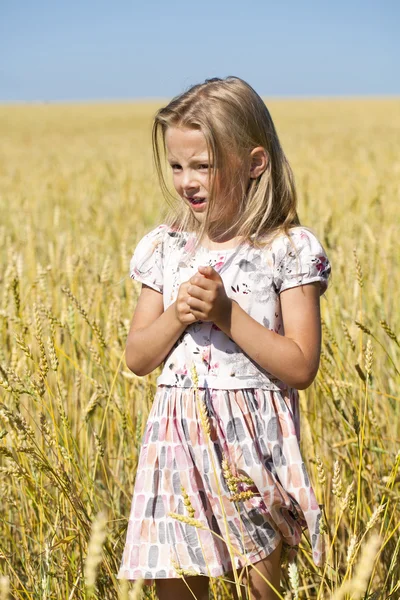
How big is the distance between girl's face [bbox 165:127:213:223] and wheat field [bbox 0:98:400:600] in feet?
0.90

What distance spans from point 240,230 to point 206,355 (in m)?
0.20

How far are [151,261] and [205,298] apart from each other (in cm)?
24

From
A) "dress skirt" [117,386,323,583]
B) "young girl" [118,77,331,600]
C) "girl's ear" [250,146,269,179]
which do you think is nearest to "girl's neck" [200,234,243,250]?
"young girl" [118,77,331,600]

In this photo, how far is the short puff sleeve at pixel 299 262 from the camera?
3.56ft

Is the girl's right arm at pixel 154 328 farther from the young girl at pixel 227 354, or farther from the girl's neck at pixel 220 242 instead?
the girl's neck at pixel 220 242

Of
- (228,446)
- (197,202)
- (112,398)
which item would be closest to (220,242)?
(197,202)

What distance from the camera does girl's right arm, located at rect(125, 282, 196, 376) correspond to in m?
1.04

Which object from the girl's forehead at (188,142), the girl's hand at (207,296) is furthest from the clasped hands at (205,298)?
the girl's forehead at (188,142)

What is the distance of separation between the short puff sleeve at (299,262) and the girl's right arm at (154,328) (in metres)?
0.16

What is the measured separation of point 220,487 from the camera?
3.36 ft

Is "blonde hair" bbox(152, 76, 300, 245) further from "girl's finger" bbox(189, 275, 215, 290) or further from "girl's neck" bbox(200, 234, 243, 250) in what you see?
"girl's finger" bbox(189, 275, 215, 290)

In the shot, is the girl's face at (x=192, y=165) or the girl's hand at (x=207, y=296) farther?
the girl's face at (x=192, y=165)

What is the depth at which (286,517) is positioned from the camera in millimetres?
1081

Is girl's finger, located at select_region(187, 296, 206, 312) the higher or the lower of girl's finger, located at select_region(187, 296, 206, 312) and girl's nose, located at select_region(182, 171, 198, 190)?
the lower
